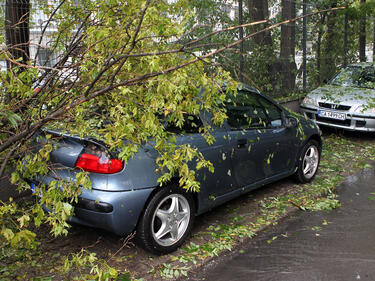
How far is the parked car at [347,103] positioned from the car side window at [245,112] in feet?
15.9

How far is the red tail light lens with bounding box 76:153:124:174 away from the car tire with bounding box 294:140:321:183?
3.32m

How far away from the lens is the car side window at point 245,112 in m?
4.76

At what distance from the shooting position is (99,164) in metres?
3.52

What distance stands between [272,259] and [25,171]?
2.51 metres

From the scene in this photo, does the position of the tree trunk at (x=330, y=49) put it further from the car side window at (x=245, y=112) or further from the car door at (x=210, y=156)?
the car door at (x=210, y=156)

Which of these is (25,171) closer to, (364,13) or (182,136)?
(182,136)

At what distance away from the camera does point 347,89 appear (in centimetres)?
1007

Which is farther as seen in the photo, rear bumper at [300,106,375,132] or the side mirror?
rear bumper at [300,106,375,132]

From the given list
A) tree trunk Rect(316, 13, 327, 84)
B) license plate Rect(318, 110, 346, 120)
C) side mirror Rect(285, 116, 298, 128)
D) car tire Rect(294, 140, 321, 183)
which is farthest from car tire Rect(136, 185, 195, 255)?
tree trunk Rect(316, 13, 327, 84)

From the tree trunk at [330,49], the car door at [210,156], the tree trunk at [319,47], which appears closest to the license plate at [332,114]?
the tree trunk at [319,47]

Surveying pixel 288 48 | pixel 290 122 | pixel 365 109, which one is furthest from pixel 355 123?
pixel 290 122

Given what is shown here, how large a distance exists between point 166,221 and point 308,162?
3198 millimetres

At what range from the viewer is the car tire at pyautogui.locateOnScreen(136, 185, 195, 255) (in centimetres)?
369

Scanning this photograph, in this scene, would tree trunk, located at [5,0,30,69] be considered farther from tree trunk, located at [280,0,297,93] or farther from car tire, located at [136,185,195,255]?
tree trunk, located at [280,0,297,93]
